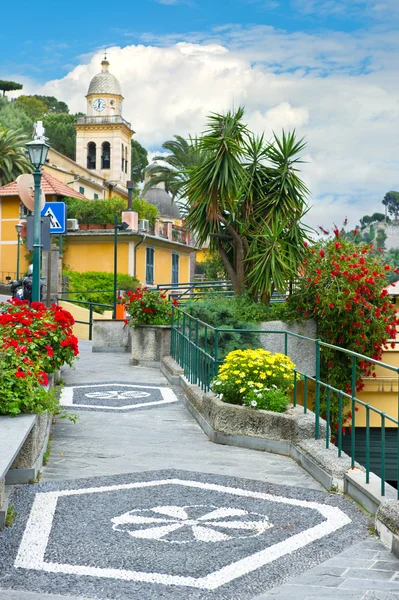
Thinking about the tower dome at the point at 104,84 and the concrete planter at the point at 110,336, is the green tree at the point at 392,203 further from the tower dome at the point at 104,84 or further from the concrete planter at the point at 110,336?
the concrete planter at the point at 110,336

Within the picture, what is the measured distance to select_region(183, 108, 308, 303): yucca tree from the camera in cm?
1537

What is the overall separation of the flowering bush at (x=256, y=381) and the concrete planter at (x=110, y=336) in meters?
11.5

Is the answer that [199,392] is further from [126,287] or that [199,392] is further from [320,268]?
[126,287]

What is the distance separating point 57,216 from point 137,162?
68.4 meters

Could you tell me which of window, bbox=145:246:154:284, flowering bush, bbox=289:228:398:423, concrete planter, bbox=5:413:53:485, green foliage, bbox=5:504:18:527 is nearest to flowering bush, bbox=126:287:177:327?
flowering bush, bbox=289:228:398:423

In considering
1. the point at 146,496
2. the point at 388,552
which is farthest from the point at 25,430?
the point at 388,552

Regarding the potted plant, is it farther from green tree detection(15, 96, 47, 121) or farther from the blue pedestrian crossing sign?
green tree detection(15, 96, 47, 121)

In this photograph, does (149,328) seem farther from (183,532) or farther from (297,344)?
(183,532)

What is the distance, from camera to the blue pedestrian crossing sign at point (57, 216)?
13.4 meters

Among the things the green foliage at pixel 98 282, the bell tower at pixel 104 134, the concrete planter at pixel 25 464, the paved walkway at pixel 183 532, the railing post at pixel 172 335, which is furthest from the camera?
the bell tower at pixel 104 134

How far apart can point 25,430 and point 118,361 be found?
1146 centimetres

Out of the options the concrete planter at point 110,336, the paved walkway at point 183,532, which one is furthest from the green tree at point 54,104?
the paved walkway at point 183,532

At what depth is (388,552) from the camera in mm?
4816

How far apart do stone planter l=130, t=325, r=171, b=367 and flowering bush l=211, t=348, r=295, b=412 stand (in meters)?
7.68
